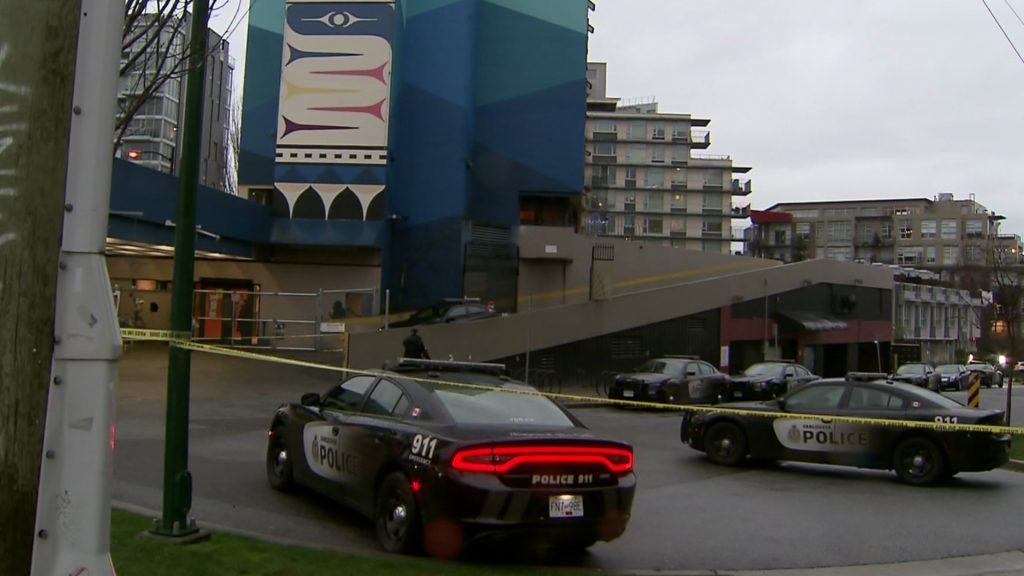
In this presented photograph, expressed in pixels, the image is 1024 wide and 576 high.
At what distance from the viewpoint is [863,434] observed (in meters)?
11.9

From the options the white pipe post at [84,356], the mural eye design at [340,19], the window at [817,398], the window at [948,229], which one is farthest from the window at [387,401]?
the window at [948,229]

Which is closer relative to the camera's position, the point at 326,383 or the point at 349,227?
the point at 326,383

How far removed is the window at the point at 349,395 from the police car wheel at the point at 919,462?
753 centimetres

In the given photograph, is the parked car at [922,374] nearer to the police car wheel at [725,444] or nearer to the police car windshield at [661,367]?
the police car windshield at [661,367]

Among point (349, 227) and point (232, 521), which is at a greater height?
point (349, 227)

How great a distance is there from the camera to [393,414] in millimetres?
7367

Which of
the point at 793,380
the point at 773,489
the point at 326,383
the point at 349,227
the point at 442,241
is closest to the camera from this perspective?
the point at 773,489

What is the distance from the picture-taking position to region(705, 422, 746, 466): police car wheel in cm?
1276

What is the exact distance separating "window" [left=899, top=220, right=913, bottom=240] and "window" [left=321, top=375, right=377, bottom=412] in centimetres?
11212

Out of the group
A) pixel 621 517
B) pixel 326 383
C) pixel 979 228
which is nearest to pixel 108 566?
pixel 621 517

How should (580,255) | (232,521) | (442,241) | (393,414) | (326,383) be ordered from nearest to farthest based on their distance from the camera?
1. (393,414)
2. (232,521)
3. (326,383)
4. (442,241)
5. (580,255)

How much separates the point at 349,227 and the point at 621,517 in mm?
24177

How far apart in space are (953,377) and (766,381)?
67.8ft

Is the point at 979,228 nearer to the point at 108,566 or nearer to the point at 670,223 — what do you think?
the point at 670,223
